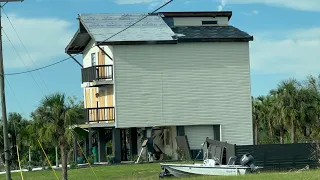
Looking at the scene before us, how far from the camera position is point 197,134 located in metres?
53.8

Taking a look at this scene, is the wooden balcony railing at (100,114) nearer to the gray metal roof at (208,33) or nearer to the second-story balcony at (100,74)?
the second-story balcony at (100,74)

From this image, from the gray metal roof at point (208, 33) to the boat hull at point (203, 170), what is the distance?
18895 mm

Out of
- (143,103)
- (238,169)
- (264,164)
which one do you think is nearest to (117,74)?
(143,103)

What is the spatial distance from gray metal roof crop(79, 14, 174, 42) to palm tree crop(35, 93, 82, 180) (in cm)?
1817

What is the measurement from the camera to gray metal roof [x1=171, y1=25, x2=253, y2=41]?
5272 cm

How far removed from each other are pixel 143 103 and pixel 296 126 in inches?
599

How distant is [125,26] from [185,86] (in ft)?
20.4

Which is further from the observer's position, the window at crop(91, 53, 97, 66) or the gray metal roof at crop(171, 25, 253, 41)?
the window at crop(91, 53, 97, 66)

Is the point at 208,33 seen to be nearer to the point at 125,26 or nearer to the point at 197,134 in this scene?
the point at 125,26

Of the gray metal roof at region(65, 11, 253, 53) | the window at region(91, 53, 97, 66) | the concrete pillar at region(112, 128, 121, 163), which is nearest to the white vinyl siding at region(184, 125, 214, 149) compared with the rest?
the concrete pillar at region(112, 128, 121, 163)

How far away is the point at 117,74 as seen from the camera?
169 ft

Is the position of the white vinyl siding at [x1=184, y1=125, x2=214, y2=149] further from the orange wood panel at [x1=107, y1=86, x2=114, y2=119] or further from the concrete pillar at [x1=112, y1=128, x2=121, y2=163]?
the orange wood panel at [x1=107, y1=86, x2=114, y2=119]

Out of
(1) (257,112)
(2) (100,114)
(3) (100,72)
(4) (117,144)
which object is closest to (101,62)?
(3) (100,72)

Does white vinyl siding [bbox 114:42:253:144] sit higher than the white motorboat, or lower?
higher
